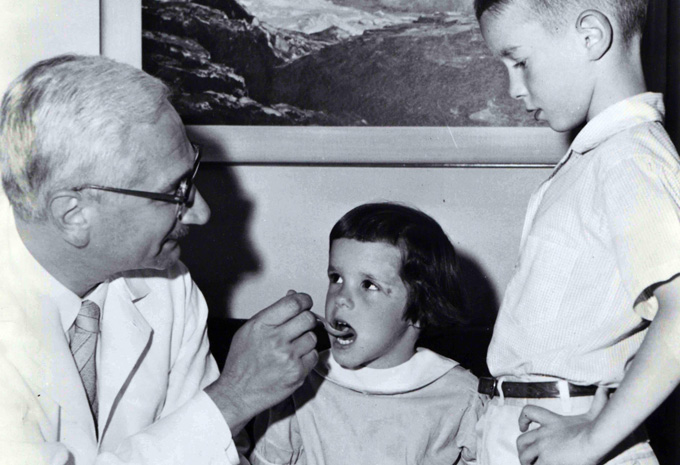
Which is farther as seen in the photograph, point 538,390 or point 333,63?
point 333,63

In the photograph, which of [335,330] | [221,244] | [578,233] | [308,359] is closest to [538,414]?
[578,233]

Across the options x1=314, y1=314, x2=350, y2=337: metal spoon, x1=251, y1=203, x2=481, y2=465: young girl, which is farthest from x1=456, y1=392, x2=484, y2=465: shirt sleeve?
x1=314, y1=314, x2=350, y2=337: metal spoon

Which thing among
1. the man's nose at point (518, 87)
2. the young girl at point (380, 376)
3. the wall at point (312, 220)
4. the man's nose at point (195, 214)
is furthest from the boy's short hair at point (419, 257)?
Answer: the man's nose at point (518, 87)

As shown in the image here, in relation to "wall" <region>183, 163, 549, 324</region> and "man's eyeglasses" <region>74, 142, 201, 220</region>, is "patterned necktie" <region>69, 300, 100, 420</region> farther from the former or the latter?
"wall" <region>183, 163, 549, 324</region>

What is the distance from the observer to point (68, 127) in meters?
1.22

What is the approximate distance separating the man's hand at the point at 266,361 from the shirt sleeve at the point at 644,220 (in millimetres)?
556

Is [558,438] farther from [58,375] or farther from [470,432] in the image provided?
[58,375]

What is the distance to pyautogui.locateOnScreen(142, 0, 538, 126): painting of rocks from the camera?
190cm

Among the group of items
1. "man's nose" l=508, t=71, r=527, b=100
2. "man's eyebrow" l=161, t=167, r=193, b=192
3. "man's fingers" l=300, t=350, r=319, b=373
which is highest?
"man's nose" l=508, t=71, r=527, b=100

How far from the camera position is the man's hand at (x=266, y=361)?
132 centimetres

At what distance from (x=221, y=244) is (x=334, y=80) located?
0.55 m

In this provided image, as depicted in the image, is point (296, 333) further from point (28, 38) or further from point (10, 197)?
point (28, 38)

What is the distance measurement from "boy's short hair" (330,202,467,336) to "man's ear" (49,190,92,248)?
0.57 m

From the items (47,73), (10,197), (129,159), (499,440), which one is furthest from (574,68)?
(10,197)
